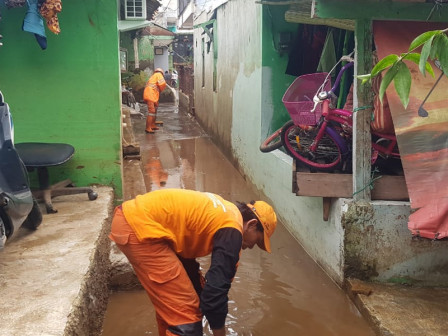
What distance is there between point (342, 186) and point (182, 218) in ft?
7.24

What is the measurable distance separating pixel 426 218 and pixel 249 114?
201 inches

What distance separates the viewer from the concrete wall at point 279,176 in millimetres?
4543

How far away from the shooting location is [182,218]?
3025 mm

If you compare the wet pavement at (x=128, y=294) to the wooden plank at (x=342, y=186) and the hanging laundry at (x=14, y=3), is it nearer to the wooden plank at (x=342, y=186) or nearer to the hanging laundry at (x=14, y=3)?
the wooden plank at (x=342, y=186)

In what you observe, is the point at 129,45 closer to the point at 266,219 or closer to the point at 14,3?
the point at 14,3

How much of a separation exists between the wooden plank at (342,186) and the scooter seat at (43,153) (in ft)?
8.02

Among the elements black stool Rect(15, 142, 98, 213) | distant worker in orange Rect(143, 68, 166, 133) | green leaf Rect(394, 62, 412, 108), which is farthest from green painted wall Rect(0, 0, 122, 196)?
distant worker in orange Rect(143, 68, 166, 133)

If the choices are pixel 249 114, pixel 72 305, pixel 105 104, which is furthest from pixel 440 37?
pixel 249 114

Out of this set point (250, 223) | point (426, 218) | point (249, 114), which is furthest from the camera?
point (249, 114)

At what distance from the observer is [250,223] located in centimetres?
304

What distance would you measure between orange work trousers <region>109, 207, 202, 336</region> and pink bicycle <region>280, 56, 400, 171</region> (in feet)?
8.10

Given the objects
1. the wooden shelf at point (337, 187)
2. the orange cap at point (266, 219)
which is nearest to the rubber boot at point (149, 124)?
the wooden shelf at point (337, 187)

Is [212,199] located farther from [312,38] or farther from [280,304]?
[312,38]

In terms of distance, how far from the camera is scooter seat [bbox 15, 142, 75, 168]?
5125 mm
